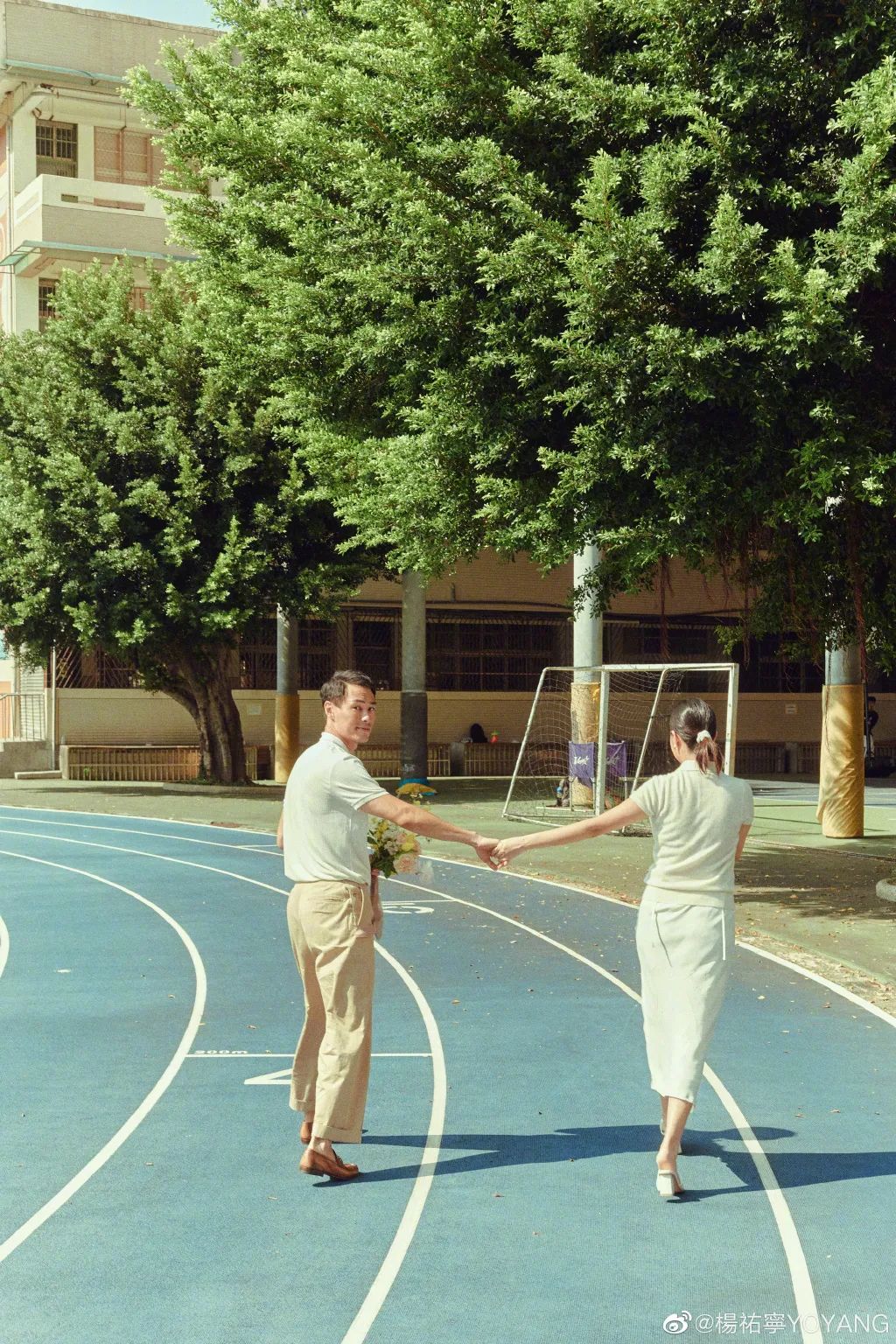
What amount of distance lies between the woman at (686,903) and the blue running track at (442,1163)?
581 mm

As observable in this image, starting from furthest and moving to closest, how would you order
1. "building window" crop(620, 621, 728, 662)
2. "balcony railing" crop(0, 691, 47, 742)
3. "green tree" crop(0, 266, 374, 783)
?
"building window" crop(620, 621, 728, 662), "balcony railing" crop(0, 691, 47, 742), "green tree" crop(0, 266, 374, 783)

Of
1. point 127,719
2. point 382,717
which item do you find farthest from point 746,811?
point 382,717

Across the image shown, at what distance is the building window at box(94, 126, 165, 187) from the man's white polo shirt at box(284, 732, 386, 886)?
130 feet

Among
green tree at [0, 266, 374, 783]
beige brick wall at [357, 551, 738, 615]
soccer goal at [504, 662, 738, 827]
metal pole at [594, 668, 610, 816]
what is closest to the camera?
metal pole at [594, 668, 610, 816]

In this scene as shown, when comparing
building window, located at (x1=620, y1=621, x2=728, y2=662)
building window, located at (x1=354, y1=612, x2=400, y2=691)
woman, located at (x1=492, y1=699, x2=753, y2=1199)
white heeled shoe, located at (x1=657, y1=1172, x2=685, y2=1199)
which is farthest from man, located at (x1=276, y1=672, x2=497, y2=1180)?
building window, located at (x1=620, y1=621, x2=728, y2=662)

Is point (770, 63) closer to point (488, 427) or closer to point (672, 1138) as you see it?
point (488, 427)

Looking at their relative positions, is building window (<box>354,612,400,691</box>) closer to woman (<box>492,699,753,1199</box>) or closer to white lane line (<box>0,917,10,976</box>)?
white lane line (<box>0,917,10,976</box>)

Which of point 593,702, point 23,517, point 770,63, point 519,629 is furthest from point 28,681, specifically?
point 770,63

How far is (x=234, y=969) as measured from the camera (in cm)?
1234

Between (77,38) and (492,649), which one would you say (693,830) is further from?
(77,38)

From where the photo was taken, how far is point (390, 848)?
7176mm

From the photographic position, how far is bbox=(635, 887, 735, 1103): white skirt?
21.4ft

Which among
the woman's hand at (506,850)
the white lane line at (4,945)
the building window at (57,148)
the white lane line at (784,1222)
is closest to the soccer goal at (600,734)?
the white lane line at (4,945)

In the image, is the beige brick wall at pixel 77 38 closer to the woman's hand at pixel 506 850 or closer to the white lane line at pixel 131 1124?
the white lane line at pixel 131 1124
